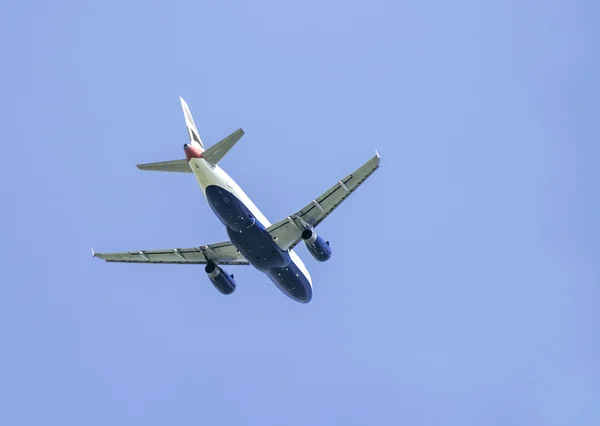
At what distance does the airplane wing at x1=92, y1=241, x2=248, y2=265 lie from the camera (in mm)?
65062

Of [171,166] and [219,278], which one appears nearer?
[171,166]

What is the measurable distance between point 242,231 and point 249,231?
43cm

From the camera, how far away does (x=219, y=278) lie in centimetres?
6519

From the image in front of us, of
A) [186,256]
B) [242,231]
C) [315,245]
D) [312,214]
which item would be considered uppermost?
[186,256]

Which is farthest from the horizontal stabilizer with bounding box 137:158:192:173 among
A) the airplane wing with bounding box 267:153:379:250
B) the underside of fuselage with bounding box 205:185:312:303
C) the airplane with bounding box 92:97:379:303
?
the airplane wing with bounding box 267:153:379:250

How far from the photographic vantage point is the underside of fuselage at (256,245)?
55812 millimetres

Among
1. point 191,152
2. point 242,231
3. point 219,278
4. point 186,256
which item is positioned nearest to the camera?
point 191,152

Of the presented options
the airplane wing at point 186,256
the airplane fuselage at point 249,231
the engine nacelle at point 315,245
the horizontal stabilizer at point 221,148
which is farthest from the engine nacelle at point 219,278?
the horizontal stabilizer at point 221,148

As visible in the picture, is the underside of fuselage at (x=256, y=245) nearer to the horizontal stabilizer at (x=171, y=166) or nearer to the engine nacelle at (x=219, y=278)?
the horizontal stabilizer at (x=171, y=166)

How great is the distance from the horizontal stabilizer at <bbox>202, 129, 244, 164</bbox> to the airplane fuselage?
0.39 meters

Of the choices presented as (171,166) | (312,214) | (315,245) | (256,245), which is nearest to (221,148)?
(171,166)

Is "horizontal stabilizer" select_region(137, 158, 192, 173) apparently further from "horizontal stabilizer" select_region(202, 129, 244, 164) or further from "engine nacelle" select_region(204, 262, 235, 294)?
"engine nacelle" select_region(204, 262, 235, 294)

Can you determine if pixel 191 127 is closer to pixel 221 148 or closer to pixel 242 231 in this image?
pixel 221 148

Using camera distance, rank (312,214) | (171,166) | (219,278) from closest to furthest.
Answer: (171,166) → (312,214) → (219,278)
